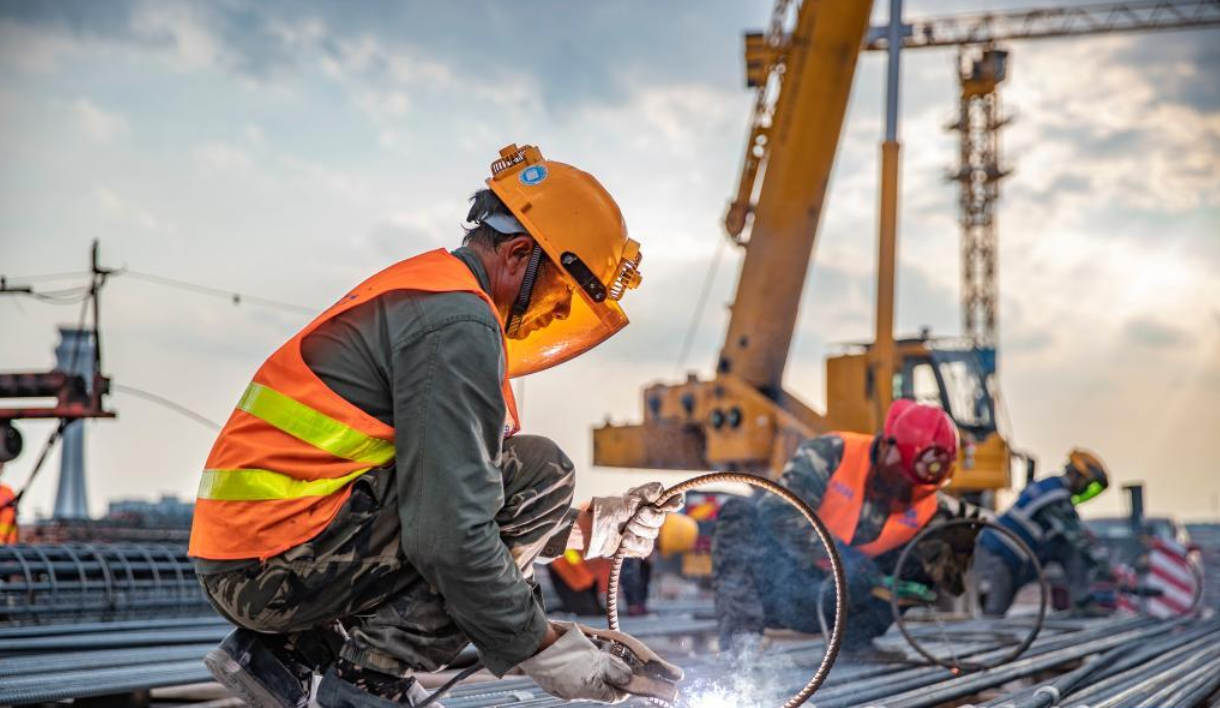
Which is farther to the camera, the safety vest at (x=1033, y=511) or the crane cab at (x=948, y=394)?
the crane cab at (x=948, y=394)

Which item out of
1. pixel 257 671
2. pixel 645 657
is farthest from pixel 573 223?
pixel 257 671

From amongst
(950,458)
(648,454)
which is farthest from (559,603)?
(648,454)

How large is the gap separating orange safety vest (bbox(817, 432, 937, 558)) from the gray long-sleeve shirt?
3847mm

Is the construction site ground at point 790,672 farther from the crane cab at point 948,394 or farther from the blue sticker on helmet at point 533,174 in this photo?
the crane cab at point 948,394

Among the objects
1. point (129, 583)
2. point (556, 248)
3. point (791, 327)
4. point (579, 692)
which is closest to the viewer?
point (579, 692)

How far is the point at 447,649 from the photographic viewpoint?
264cm

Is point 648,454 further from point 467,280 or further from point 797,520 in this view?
point 467,280

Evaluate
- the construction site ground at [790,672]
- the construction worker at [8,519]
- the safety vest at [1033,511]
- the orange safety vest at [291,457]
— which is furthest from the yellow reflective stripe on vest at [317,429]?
the safety vest at [1033,511]

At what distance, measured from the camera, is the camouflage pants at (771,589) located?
6.05 meters

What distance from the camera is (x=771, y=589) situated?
6.19 meters

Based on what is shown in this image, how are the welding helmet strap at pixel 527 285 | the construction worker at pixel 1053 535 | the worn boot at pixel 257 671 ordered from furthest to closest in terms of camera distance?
the construction worker at pixel 1053 535 < the welding helmet strap at pixel 527 285 < the worn boot at pixel 257 671

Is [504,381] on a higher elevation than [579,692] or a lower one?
higher

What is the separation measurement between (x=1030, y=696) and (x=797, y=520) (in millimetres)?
2091

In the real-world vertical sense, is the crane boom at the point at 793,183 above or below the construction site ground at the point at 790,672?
above
